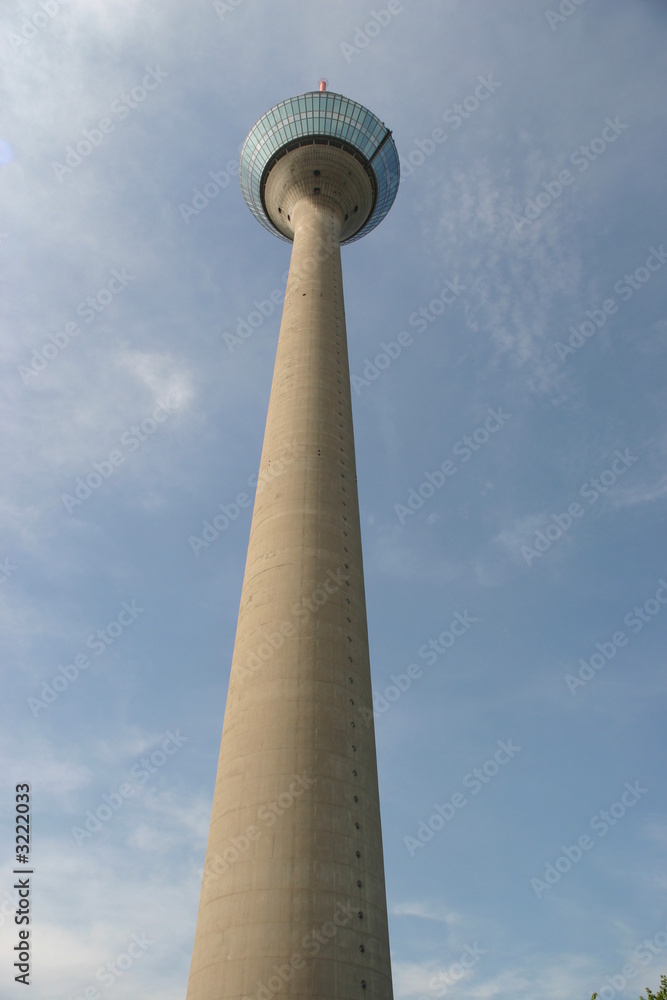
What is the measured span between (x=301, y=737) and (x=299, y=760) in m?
0.90

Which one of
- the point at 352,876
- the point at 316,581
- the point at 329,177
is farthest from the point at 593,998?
the point at 329,177

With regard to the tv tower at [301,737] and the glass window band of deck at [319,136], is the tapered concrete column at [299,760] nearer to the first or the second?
the tv tower at [301,737]

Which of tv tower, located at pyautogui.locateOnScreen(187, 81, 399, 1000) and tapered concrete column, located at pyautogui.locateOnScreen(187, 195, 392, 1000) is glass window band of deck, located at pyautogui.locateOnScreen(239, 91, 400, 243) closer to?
tv tower, located at pyautogui.locateOnScreen(187, 81, 399, 1000)

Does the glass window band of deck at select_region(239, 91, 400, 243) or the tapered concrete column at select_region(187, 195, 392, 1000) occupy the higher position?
the glass window band of deck at select_region(239, 91, 400, 243)

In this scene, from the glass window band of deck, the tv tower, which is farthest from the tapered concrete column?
the glass window band of deck

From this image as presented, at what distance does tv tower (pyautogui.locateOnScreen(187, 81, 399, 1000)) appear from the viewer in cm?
2473

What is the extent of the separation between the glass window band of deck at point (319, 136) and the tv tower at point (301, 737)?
56.1 feet

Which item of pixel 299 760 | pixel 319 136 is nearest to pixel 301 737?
pixel 299 760

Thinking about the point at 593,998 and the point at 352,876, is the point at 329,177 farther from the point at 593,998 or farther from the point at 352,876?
the point at 593,998

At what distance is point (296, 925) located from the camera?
24531mm

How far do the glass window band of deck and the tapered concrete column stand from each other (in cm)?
2693

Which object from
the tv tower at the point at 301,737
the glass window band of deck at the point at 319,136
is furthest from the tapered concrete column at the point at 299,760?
the glass window band of deck at the point at 319,136

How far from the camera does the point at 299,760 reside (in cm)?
2825

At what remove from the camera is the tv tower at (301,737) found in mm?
24734
